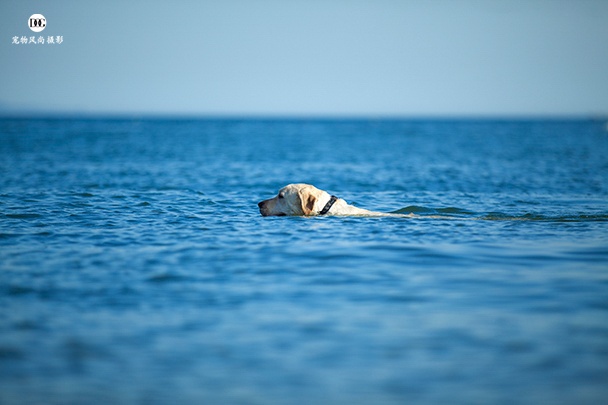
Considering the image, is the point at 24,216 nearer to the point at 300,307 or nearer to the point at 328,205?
the point at 328,205

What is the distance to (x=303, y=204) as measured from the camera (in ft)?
43.9

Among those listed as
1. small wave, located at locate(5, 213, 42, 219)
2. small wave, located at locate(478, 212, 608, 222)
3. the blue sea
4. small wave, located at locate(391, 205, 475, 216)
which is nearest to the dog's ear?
the blue sea

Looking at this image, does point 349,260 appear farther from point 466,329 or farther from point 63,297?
point 63,297

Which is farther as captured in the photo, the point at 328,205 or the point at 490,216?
the point at 490,216

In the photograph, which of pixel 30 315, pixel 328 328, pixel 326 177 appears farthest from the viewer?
pixel 326 177

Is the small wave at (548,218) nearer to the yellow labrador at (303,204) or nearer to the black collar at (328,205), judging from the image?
the yellow labrador at (303,204)

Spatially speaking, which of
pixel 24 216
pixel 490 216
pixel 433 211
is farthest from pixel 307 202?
pixel 24 216

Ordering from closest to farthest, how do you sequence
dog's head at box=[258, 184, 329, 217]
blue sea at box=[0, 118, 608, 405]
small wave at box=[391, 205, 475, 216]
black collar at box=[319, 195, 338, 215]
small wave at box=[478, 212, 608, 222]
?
1. blue sea at box=[0, 118, 608, 405]
2. dog's head at box=[258, 184, 329, 217]
3. black collar at box=[319, 195, 338, 215]
4. small wave at box=[478, 212, 608, 222]
5. small wave at box=[391, 205, 475, 216]

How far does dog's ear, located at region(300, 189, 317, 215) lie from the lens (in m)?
13.2

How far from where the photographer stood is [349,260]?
33.1 feet

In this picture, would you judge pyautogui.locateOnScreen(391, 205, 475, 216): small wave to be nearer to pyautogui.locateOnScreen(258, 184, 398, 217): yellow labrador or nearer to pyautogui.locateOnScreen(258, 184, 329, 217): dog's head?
pyautogui.locateOnScreen(258, 184, 398, 217): yellow labrador

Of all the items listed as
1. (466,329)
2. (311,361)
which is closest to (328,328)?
(311,361)

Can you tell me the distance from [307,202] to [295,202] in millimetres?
250

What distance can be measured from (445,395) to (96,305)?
437cm
